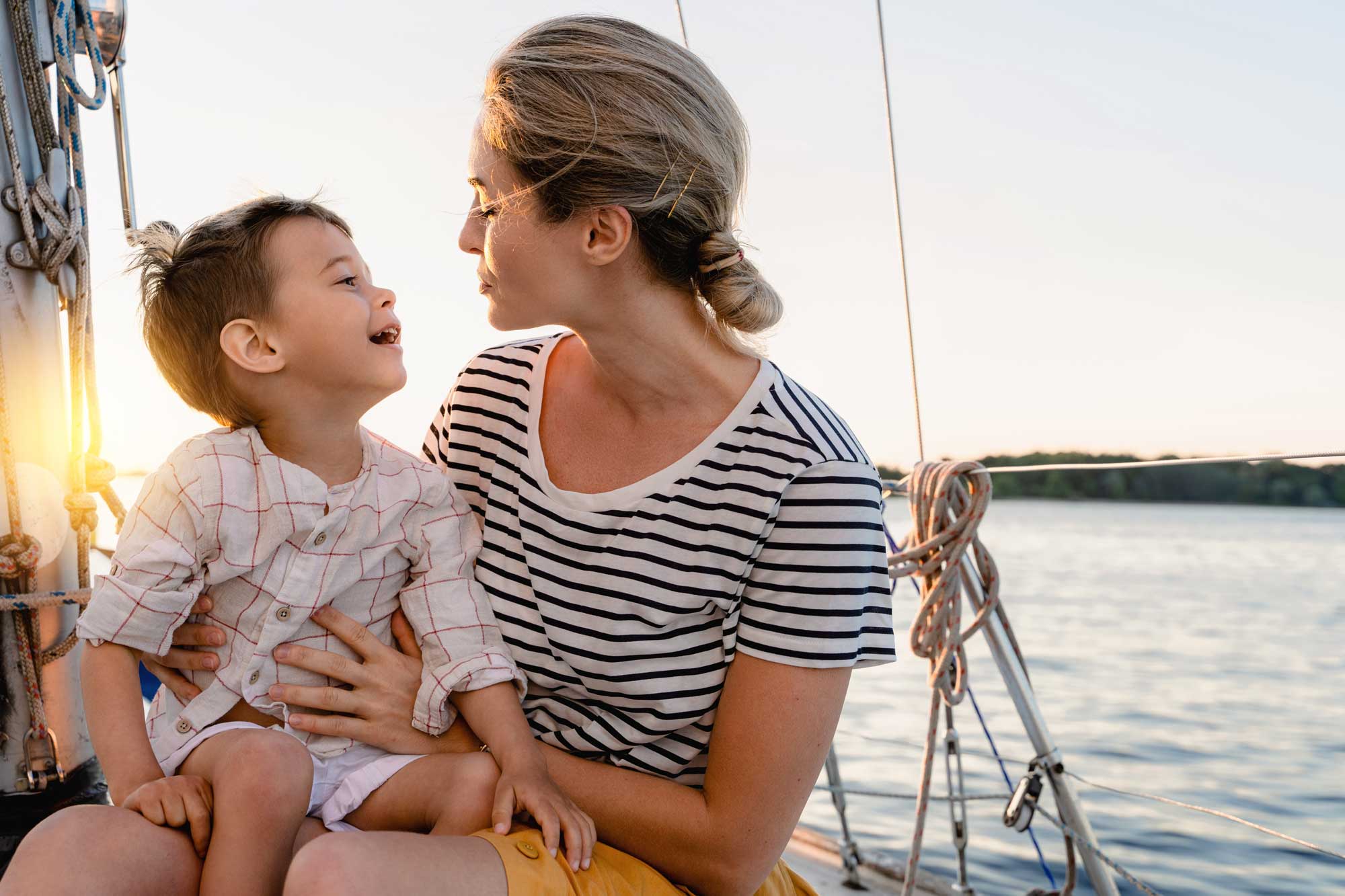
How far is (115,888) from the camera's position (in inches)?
38.9

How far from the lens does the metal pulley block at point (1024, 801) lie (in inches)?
74.6

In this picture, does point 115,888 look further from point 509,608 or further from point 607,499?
point 607,499

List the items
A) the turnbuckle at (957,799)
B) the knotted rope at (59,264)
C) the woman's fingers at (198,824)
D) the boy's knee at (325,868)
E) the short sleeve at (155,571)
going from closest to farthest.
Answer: the boy's knee at (325,868), the woman's fingers at (198,824), the short sleeve at (155,571), the knotted rope at (59,264), the turnbuckle at (957,799)

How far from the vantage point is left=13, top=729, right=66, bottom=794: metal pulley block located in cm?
163

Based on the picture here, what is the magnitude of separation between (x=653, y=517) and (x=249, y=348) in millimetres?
474

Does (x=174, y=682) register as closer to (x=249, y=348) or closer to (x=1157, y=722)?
(x=249, y=348)

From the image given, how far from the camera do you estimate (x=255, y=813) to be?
1060 millimetres

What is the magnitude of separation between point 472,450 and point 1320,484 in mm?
17399

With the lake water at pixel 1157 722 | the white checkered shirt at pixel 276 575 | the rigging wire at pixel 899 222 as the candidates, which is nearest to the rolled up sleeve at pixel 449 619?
the white checkered shirt at pixel 276 575

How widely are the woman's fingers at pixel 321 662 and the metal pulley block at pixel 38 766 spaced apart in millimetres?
Answer: 637

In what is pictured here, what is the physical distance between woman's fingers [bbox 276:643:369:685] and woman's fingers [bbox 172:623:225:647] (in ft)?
0.21

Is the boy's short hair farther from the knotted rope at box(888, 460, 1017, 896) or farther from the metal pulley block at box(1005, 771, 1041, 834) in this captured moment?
the metal pulley block at box(1005, 771, 1041, 834)

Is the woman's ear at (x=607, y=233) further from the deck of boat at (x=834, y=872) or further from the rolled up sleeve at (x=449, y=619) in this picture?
the deck of boat at (x=834, y=872)

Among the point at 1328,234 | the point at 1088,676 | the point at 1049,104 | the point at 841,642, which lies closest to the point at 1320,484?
the point at 1328,234
